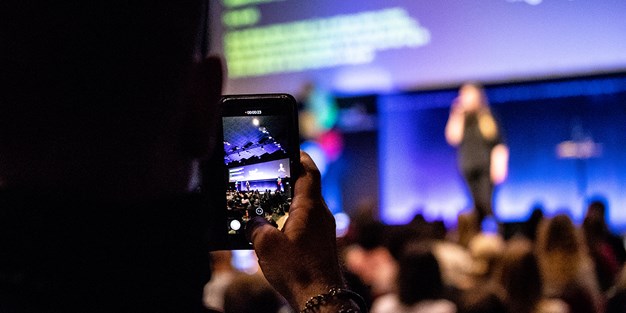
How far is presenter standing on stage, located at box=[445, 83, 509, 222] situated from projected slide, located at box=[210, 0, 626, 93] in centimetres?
28

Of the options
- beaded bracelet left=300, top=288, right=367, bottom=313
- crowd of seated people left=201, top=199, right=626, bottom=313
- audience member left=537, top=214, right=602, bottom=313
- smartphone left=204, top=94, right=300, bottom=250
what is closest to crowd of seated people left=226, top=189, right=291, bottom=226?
smartphone left=204, top=94, right=300, bottom=250

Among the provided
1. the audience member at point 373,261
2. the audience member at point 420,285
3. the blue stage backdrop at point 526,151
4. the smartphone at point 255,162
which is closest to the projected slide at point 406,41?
the blue stage backdrop at point 526,151

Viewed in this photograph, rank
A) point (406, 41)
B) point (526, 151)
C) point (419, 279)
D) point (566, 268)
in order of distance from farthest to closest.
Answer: point (526, 151) < point (406, 41) < point (566, 268) < point (419, 279)

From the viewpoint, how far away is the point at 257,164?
0.97 m

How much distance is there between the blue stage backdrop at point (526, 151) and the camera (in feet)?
19.4

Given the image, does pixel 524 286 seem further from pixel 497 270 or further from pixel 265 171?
pixel 265 171

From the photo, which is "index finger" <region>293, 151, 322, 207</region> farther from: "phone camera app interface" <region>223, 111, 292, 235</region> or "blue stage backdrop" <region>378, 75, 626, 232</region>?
"blue stage backdrop" <region>378, 75, 626, 232</region>

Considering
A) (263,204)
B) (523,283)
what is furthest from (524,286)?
(263,204)

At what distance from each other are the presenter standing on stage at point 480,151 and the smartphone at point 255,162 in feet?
Result: 16.4

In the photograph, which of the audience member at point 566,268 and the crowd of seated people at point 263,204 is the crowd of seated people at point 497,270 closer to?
the audience member at point 566,268

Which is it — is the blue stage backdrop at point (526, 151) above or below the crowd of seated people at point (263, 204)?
above

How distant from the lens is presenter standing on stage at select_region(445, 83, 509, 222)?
19.3 ft

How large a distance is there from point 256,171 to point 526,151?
5.59m

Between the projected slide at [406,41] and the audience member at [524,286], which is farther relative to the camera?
the projected slide at [406,41]
